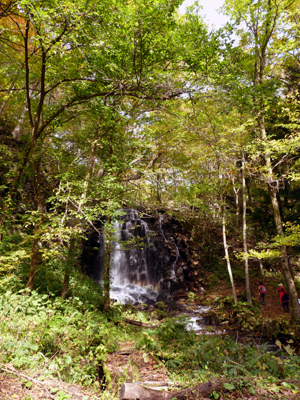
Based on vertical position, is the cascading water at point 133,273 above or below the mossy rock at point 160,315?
above

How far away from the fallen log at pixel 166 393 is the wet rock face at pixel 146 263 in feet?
31.4

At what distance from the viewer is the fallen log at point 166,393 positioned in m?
3.19

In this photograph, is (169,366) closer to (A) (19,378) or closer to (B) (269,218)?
(A) (19,378)

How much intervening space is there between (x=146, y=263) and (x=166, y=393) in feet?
39.8

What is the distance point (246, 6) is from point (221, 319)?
45.5 feet

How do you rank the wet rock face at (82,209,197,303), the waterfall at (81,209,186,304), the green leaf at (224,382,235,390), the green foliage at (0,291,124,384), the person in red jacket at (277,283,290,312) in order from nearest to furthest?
the green leaf at (224,382,235,390) → the green foliage at (0,291,124,384) → the person in red jacket at (277,283,290,312) → the waterfall at (81,209,186,304) → the wet rock face at (82,209,197,303)

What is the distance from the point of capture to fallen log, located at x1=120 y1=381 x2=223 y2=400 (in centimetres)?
319

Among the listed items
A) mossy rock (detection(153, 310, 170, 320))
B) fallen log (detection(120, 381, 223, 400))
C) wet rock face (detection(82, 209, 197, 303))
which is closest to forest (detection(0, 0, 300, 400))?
fallen log (detection(120, 381, 223, 400))

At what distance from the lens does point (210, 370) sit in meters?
4.25

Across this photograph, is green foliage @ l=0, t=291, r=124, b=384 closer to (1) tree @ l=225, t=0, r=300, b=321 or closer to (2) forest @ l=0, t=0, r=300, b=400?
(2) forest @ l=0, t=0, r=300, b=400

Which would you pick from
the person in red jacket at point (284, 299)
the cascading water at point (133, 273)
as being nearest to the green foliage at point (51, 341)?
the cascading water at point (133, 273)

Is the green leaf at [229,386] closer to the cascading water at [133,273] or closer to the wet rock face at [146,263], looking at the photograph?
the wet rock face at [146,263]

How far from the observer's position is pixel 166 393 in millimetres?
3398

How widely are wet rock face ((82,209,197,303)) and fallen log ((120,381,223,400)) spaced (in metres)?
9.56
